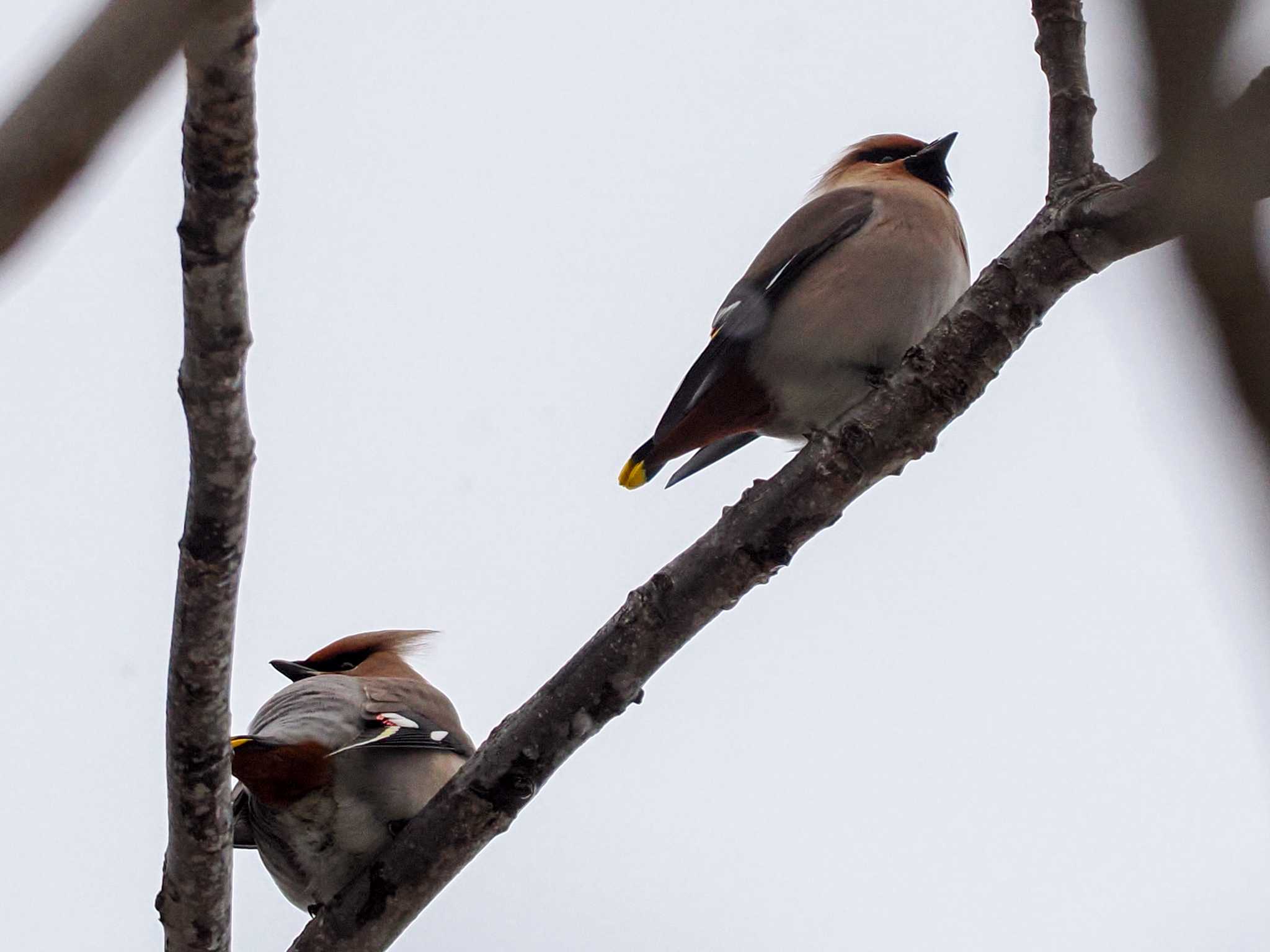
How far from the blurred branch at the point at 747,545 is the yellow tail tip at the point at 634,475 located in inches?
A: 55.7

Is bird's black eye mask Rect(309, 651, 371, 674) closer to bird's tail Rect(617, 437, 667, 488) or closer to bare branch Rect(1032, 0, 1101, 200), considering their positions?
bird's tail Rect(617, 437, 667, 488)

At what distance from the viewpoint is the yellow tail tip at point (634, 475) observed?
452cm

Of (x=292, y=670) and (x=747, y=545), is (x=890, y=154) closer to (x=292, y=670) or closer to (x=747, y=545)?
(x=292, y=670)

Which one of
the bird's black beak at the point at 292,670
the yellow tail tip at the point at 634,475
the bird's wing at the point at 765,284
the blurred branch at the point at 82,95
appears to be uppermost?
the bird's wing at the point at 765,284

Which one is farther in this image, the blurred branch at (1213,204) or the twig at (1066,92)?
the twig at (1066,92)

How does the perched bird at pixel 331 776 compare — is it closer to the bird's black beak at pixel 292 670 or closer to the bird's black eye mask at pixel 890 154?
the bird's black beak at pixel 292 670

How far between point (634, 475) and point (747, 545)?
4.93 ft

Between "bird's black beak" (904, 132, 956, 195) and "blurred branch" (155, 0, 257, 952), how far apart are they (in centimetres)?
361

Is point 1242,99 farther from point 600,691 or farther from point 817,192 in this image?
point 817,192

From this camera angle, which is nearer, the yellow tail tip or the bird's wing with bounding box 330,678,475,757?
the bird's wing with bounding box 330,678,475,757

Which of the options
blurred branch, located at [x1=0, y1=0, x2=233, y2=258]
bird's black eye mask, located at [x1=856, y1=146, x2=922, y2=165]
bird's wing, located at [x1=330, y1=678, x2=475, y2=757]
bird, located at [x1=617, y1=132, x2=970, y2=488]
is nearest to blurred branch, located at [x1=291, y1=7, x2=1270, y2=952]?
bird's wing, located at [x1=330, y1=678, x2=475, y2=757]

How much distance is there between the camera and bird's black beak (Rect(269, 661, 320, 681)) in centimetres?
482

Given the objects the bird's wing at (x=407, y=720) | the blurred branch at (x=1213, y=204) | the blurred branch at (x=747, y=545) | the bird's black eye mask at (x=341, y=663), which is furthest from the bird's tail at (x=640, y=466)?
the blurred branch at (x=1213, y=204)

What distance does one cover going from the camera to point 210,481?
8.33 ft
